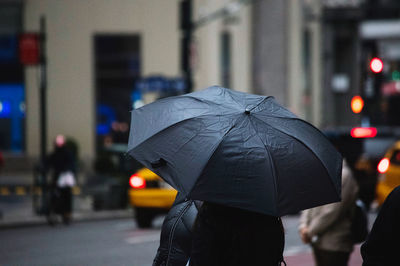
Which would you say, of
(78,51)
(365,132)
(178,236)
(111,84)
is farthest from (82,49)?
(178,236)

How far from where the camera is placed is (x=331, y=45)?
5084 centimetres

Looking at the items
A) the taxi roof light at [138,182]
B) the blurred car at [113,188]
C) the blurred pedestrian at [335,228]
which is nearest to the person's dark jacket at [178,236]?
the blurred pedestrian at [335,228]

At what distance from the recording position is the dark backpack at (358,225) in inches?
265

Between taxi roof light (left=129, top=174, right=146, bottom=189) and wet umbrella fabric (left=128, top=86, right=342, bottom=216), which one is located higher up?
wet umbrella fabric (left=128, top=86, right=342, bottom=216)

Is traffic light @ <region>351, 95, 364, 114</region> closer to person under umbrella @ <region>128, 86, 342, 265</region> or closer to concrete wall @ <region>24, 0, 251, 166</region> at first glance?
concrete wall @ <region>24, 0, 251, 166</region>

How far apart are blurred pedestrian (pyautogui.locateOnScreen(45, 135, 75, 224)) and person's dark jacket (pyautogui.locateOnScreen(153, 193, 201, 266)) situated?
41.1ft

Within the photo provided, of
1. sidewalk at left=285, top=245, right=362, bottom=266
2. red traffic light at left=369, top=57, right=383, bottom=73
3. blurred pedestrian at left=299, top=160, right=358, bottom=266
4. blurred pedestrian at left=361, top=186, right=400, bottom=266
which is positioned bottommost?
sidewalk at left=285, top=245, right=362, bottom=266

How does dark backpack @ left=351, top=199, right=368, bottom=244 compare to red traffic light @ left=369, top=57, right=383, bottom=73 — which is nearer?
dark backpack @ left=351, top=199, right=368, bottom=244

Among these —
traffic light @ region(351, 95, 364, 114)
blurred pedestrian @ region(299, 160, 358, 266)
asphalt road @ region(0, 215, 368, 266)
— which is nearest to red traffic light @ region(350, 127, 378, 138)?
traffic light @ region(351, 95, 364, 114)

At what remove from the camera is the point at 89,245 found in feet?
42.5

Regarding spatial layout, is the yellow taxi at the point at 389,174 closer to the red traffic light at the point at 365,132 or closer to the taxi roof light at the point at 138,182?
the red traffic light at the point at 365,132

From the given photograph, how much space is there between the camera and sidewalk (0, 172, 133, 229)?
16.8 metres

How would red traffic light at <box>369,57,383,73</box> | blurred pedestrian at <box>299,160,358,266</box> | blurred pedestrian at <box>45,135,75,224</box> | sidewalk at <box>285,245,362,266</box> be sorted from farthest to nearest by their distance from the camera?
1. red traffic light at <box>369,57,383,73</box>
2. blurred pedestrian at <box>45,135,75,224</box>
3. sidewalk at <box>285,245,362,266</box>
4. blurred pedestrian at <box>299,160,358,266</box>

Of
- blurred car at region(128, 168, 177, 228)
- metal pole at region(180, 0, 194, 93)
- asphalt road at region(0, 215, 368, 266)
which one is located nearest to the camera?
asphalt road at region(0, 215, 368, 266)
